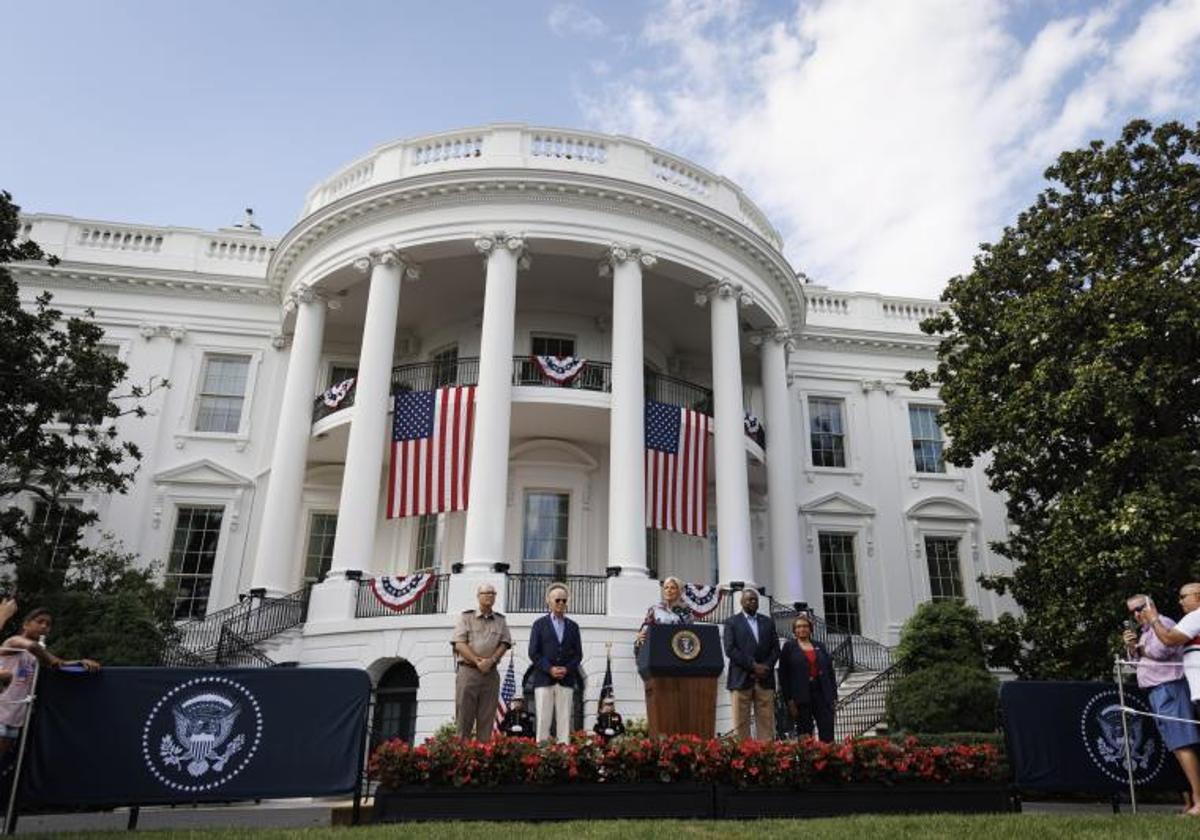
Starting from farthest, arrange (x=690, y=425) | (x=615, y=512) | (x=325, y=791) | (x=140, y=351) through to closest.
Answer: (x=140, y=351)
(x=690, y=425)
(x=615, y=512)
(x=325, y=791)

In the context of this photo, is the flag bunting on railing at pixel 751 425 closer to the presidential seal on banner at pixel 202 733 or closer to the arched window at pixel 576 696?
the arched window at pixel 576 696

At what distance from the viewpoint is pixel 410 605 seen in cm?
1475

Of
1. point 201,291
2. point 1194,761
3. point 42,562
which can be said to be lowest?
point 1194,761

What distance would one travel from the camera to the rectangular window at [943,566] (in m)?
22.7

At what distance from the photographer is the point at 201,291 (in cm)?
2133

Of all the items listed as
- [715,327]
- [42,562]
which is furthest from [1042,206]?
[42,562]

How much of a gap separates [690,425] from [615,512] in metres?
3.01

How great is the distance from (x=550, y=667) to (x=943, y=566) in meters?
17.5

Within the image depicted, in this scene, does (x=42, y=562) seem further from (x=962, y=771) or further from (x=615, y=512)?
(x=962, y=771)

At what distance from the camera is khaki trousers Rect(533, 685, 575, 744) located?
8.56m

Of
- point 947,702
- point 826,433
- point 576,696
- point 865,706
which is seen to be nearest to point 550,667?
point 576,696

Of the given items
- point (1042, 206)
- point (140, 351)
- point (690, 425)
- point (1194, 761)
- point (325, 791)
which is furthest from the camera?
point (140, 351)

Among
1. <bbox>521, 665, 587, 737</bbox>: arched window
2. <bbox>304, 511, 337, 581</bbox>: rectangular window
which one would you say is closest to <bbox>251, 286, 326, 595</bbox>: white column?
<bbox>304, 511, 337, 581</bbox>: rectangular window

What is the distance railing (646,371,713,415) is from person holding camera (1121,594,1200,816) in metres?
12.8
